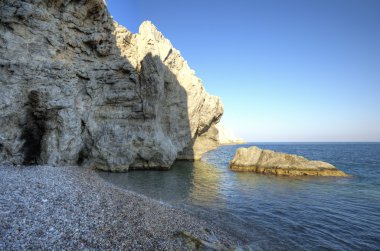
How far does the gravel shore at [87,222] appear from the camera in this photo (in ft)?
27.8

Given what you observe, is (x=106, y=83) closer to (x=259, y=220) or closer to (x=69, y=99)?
(x=69, y=99)

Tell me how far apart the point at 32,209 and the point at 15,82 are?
56.5 feet

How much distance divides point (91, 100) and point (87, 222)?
22.2 m

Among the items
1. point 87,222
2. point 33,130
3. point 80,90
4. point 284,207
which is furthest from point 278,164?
point 33,130

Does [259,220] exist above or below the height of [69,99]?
below

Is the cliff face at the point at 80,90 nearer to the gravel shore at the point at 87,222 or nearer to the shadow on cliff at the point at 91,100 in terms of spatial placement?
the shadow on cliff at the point at 91,100

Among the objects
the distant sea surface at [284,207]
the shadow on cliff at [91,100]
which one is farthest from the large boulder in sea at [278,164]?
the shadow on cliff at [91,100]

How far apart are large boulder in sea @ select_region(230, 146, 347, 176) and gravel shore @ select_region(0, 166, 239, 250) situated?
87.6ft

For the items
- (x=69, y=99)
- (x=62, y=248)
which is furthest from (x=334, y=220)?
(x=69, y=99)

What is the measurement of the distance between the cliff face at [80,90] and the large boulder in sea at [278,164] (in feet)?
41.0

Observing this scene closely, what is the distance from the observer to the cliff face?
888 inches

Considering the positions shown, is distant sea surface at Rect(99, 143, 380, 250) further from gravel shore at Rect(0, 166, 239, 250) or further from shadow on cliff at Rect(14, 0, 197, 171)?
shadow on cliff at Rect(14, 0, 197, 171)

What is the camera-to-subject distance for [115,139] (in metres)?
30.2

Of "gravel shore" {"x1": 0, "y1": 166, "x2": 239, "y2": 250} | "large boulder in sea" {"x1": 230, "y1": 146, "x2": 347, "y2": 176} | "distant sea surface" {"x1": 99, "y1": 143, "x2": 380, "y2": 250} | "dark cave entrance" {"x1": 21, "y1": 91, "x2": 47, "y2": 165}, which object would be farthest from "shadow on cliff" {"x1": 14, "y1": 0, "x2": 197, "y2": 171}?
"large boulder in sea" {"x1": 230, "y1": 146, "x2": 347, "y2": 176}
